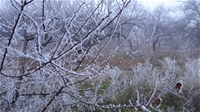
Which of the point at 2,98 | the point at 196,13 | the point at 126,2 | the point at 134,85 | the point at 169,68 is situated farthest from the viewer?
the point at 196,13

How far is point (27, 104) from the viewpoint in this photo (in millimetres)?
2041

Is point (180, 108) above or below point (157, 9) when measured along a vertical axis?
below

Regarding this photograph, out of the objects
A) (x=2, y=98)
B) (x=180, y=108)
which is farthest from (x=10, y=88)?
(x=180, y=108)

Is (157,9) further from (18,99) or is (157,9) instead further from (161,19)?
(18,99)

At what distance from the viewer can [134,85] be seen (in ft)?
19.6

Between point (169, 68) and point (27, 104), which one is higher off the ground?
point (169, 68)

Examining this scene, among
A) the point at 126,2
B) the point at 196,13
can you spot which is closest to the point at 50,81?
the point at 126,2

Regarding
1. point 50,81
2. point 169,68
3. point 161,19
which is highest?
point 161,19

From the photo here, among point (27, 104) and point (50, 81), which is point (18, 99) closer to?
point (27, 104)

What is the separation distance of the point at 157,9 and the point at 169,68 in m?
25.6

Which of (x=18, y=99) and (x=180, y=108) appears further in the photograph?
(x=180, y=108)

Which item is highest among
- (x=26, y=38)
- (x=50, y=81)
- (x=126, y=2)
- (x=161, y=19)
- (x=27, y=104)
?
(x=161, y=19)

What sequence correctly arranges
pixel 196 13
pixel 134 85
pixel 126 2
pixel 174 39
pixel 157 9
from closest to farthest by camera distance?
pixel 126 2, pixel 134 85, pixel 196 13, pixel 174 39, pixel 157 9

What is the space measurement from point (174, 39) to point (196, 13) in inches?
133
